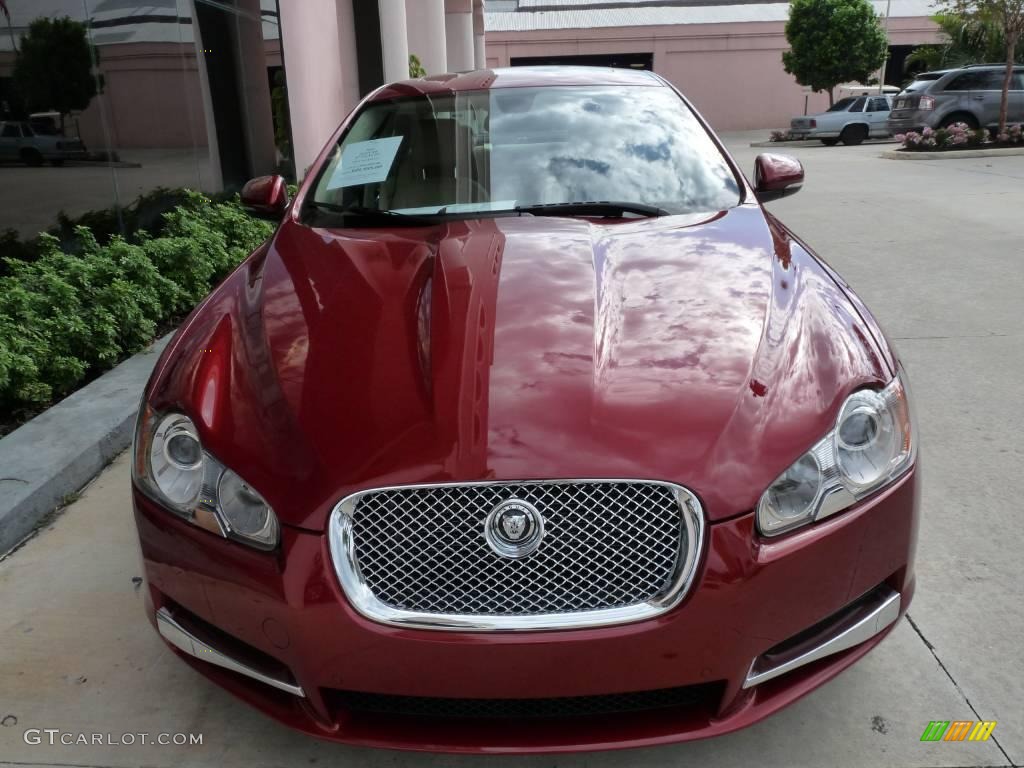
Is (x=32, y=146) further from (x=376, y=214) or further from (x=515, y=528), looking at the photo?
(x=515, y=528)

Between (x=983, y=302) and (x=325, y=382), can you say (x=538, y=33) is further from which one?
(x=325, y=382)

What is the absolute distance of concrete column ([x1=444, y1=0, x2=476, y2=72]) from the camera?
24.4 m

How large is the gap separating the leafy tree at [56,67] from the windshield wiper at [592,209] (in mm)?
4479

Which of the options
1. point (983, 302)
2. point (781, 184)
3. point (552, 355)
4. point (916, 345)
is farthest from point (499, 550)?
point (983, 302)

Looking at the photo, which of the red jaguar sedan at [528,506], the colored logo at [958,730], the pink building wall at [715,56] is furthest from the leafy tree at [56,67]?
the pink building wall at [715,56]

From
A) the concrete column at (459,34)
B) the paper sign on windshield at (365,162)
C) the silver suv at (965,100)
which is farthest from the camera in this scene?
the concrete column at (459,34)

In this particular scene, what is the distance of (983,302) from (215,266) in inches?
196

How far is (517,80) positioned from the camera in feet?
11.7

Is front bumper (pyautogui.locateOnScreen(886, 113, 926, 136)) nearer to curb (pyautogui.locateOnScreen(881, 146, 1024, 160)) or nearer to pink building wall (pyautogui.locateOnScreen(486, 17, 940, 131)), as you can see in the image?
curb (pyautogui.locateOnScreen(881, 146, 1024, 160))

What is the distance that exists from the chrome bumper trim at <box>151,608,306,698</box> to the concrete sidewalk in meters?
0.33

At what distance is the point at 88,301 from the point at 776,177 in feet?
11.3

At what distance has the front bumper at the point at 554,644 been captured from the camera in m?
1.67

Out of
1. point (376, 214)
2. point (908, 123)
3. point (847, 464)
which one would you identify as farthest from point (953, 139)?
point (847, 464)

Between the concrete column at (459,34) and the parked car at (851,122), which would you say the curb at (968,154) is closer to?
the parked car at (851,122)
